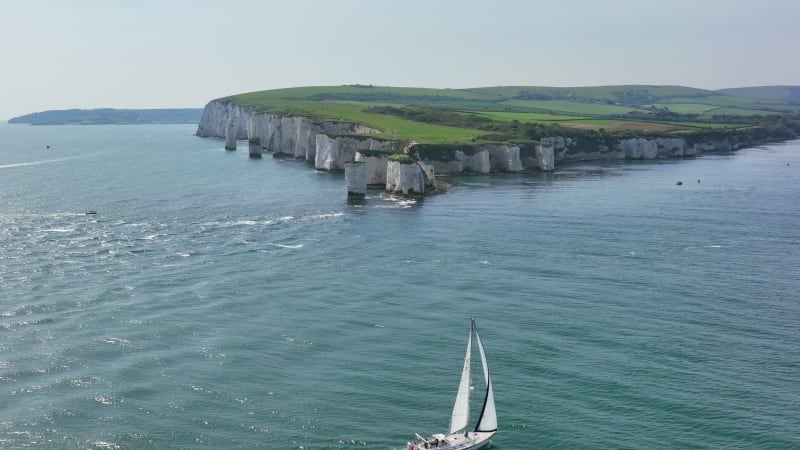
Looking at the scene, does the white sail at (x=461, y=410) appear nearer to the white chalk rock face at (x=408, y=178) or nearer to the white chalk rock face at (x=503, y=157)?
the white chalk rock face at (x=408, y=178)

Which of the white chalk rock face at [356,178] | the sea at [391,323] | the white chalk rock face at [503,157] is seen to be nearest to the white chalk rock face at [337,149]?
the white chalk rock face at [503,157]

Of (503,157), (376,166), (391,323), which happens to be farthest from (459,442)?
(503,157)

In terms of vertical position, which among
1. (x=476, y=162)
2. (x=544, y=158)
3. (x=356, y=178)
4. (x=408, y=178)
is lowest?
(x=408, y=178)

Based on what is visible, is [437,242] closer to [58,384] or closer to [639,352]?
[639,352]

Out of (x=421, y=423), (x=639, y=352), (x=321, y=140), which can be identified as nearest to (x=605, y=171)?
(x=321, y=140)

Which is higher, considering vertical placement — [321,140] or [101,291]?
[321,140]

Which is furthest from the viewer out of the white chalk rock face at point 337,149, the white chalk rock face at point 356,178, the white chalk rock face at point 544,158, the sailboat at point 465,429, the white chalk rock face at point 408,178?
the white chalk rock face at point 544,158

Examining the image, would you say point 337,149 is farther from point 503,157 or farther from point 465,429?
point 465,429
